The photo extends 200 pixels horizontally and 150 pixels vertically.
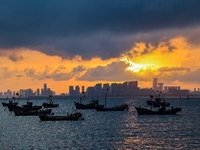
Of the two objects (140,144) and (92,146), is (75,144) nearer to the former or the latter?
(92,146)

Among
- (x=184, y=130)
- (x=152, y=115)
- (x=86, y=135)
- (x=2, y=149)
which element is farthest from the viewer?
(x=152, y=115)

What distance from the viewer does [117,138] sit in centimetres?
8006

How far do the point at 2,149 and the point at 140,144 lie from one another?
2652 centimetres

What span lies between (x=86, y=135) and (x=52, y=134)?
865cm

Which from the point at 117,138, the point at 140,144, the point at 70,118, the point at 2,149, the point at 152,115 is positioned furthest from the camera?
the point at 152,115

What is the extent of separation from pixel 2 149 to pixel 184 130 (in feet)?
168

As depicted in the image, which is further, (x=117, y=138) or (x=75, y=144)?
(x=117, y=138)

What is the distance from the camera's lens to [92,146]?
69.7 meters

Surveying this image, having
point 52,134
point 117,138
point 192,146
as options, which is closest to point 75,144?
point 117,138

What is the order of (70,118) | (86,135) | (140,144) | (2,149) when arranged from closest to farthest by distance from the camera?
(2,149), (140,144), (86,135), (70,118)

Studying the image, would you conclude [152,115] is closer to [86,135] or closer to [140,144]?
[86,135]

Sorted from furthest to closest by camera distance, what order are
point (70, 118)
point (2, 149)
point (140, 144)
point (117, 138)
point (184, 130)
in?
point (70, 118) → point (184, 130) → point (117, 138) → point (140, 144) → point (2, 149)

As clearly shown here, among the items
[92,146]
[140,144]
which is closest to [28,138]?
[92,146]

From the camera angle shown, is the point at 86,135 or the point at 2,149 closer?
the point at 2,149
